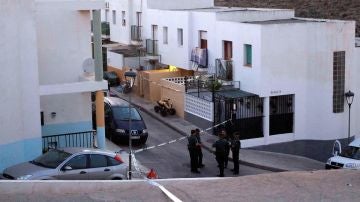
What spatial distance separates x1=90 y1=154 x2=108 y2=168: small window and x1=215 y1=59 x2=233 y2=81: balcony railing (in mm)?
12146

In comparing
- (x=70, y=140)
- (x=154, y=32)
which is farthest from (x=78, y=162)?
(x=154, y=32)

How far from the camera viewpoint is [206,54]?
109ft

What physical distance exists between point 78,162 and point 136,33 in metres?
22.5

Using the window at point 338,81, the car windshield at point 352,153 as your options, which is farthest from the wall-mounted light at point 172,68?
the car windshield at point 352,153

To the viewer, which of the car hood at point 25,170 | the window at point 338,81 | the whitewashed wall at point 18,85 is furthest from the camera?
the window at point 338,81

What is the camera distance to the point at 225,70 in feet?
102

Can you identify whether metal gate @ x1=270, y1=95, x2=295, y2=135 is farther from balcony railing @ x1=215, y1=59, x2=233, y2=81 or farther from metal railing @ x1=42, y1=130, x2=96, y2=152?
metal railing @ x1=42, y1=130, x2=96, y2=152

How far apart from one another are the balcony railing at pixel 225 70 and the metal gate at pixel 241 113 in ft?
6.66

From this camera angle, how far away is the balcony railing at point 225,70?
30.6 m

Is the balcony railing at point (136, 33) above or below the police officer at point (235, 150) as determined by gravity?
above

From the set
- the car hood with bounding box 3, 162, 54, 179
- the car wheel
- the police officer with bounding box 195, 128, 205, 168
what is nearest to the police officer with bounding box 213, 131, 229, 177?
the police officer with bounding box 195, 128, 205, 168

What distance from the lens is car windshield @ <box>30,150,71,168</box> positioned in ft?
61.6

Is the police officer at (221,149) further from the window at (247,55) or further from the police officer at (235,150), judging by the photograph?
the window at (247,55)

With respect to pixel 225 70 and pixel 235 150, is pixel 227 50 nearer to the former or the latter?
pixel 225 70
